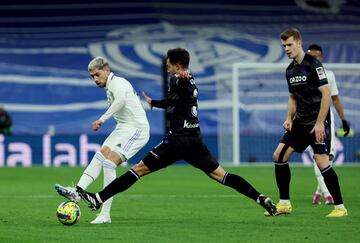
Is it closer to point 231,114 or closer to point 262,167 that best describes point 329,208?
point 262,167

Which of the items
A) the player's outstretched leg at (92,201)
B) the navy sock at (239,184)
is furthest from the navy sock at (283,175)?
the player's outstretched leg at (92,201)

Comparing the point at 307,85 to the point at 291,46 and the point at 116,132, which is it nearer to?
the point at 291,46

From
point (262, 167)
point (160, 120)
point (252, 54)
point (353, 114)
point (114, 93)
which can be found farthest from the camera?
point (252, 54)

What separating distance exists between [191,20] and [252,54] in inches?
118

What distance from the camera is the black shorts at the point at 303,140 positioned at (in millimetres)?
11852

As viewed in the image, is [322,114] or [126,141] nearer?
[322,114]

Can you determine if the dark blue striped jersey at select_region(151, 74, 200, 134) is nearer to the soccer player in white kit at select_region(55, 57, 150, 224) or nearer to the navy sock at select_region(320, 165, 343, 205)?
the soccer player in white kit at select_region(55, 57, 150, 224)

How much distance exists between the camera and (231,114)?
28375 mm

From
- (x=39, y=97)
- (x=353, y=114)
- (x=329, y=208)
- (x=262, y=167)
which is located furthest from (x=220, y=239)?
(x=39, y=97)

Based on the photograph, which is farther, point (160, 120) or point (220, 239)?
point (160, 120)

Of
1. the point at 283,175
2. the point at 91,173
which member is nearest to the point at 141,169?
the point at 91,173

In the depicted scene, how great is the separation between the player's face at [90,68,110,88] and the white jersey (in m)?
0.08

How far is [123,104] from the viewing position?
38.1ft

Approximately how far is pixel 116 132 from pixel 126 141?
17 centimetres
